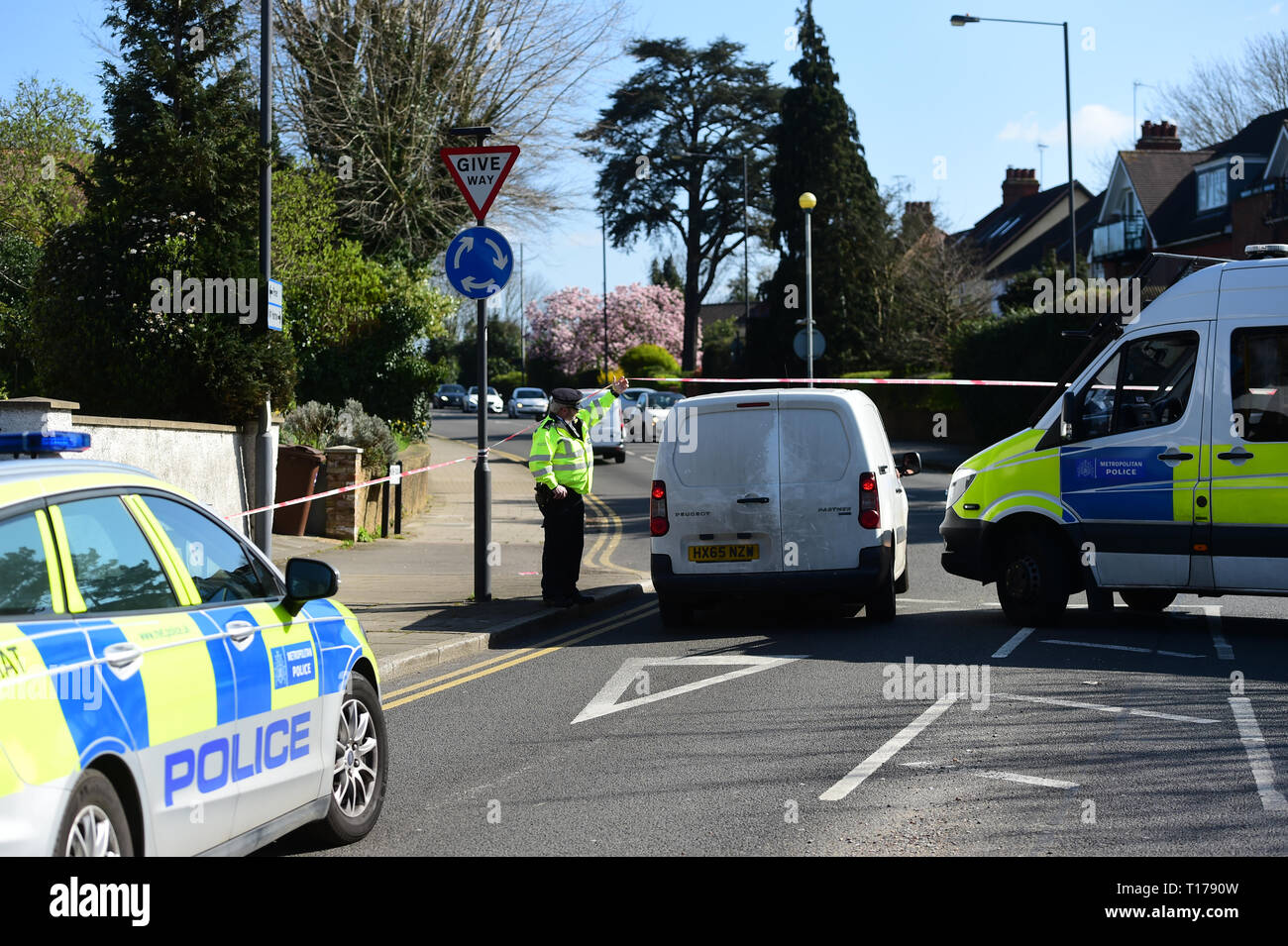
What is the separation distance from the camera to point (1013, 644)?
10453 millimetres

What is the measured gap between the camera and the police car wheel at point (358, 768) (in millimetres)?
5500

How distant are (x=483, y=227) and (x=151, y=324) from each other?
4471 mm

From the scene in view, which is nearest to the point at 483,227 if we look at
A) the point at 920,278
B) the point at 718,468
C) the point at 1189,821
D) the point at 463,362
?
the point at 718,468

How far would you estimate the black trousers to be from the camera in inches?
488

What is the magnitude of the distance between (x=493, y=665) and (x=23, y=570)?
6.44 meters

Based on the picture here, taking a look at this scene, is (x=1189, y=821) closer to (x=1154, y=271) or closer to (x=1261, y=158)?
(x=1154, y=271)

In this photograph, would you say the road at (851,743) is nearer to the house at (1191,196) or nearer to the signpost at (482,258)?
the signpost at (482,258)

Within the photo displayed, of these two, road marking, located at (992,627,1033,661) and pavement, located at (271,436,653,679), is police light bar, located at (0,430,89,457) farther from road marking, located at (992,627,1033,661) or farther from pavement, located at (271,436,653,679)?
road marking, located at (992,627,1033,661)

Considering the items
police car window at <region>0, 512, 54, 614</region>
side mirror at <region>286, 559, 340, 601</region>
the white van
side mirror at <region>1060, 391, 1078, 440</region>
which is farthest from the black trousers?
police car window at <region>0, 512, 54, 614</region>

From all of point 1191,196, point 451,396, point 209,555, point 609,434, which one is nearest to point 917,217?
point 1191,196

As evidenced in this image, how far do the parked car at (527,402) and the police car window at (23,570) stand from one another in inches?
2168

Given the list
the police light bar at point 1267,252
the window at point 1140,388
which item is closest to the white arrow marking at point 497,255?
the window at point 1140,388

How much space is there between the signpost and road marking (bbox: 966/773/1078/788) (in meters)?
6.65

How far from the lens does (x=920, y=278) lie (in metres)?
50.1
